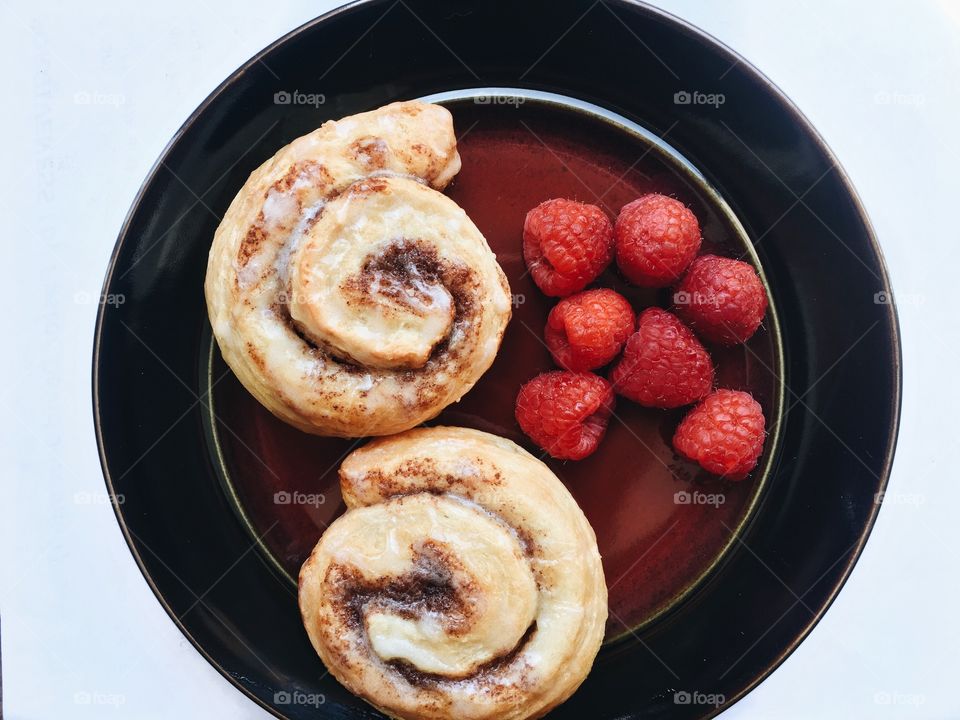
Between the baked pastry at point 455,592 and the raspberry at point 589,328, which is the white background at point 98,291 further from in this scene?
the raspberry at point 589,328

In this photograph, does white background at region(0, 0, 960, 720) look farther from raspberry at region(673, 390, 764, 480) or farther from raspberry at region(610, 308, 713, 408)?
raspberry at region(610, 308, 713, 408)

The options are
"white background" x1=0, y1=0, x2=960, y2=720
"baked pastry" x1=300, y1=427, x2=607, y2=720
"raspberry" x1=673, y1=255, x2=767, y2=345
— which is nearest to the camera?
"baked pastry" x1=300, y1=427, x2=607, y2=720

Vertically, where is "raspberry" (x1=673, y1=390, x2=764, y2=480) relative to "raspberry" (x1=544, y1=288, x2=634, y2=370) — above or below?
below

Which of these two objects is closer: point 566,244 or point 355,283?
point 355,283

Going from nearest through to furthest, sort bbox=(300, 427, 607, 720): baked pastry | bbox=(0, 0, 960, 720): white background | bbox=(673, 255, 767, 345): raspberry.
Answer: bbox=(300, 427, 607, 720): baked pastry → bbox=(673, 255, 767, 345): raspberry → bbox=(0, 0, 960, 720): white background

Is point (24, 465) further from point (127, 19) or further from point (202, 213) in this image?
point (127, 19)

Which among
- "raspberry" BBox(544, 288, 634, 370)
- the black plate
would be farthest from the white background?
"raspberry" BBox(544, 288, 634, 370)

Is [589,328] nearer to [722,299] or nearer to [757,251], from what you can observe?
[722,299]

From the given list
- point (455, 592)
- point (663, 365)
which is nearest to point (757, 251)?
point (663, 365)
